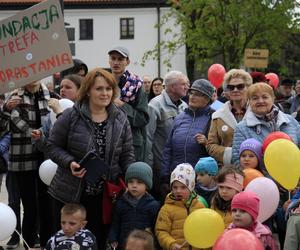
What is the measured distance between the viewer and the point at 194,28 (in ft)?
95.6

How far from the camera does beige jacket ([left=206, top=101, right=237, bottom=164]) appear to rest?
18.5ft

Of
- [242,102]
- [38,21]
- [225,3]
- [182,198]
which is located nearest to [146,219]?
[182,198]

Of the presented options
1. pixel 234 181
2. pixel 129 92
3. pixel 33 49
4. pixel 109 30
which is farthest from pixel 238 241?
pixel 109 30

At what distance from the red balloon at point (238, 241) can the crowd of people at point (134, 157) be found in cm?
38

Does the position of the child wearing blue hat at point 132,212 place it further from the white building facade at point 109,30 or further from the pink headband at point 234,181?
the white building facade at point 109,30

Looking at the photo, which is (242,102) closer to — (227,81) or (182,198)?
(227,81)

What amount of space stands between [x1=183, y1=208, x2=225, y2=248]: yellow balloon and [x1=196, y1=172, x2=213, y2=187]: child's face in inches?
35.7

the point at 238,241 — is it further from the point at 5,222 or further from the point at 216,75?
the point at 216,75

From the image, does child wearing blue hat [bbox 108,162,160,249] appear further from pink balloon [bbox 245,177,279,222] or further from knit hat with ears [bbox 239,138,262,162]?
pink balloon [bbox 245,177,279,222]

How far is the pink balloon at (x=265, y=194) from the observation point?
15.3 ft

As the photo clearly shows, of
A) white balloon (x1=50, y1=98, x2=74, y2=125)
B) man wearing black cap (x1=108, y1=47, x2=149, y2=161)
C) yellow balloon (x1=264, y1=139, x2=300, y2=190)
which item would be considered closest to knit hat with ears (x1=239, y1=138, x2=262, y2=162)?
yellow balloon (x1=264, y1=139, x2=300, y2=190)

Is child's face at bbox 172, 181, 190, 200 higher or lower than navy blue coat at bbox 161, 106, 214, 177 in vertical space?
lower

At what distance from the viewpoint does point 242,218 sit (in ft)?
14.4

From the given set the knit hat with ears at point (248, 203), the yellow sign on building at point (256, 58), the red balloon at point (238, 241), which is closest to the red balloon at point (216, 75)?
the yellow sign on building at point (256, 58)
